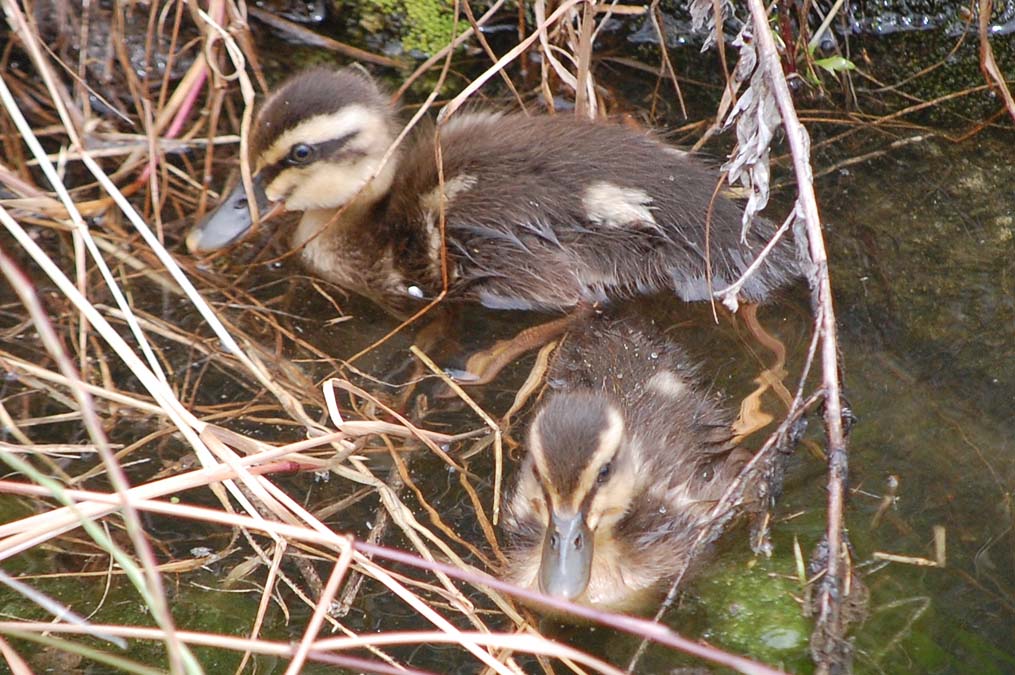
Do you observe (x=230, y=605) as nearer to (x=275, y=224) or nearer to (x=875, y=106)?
(x=275, y=224)

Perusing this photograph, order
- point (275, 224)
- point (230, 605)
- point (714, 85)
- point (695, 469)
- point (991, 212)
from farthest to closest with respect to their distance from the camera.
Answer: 1. point (714, 85)
2. point (275, 224)
3. point (991, 212)
4. point (695, 469)
5. point (230, 605)

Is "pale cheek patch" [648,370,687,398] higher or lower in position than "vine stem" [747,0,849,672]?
lower

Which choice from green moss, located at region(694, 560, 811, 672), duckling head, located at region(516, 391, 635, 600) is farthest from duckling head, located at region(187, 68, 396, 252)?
green moss, located at region(694, 560, 811, 672)

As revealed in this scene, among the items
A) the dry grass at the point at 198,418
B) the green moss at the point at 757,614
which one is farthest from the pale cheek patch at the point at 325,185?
the green moss at the point at 757,614

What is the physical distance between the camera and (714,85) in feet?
12.4

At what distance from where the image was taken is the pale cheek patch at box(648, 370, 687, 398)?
2642 mm

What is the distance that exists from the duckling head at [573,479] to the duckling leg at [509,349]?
1.80 feet

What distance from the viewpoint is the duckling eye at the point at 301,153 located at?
125 inches

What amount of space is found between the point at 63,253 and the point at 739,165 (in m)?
1.82

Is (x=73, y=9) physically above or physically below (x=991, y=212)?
above

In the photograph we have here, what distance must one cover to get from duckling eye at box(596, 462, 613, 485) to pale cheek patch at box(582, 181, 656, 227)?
840 millimetres

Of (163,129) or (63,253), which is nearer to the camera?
(63,253)

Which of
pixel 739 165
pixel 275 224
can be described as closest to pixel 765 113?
pixel 739 165

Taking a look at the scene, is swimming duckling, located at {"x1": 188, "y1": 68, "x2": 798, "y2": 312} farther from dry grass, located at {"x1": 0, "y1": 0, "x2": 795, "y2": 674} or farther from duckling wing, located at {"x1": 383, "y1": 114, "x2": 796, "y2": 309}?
dry grass, located at {"x1": 0, "y1": 0, "x2": 795, "y2": 674}
